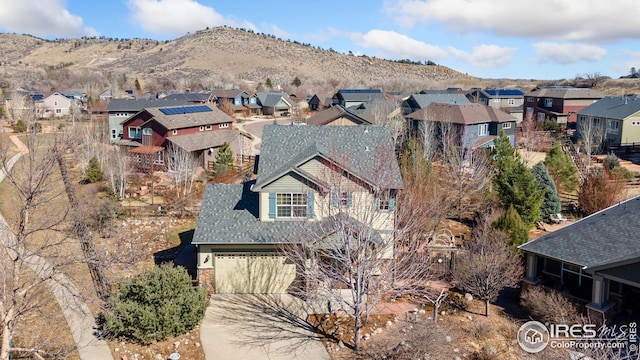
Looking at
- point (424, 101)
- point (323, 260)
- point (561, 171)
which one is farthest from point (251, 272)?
point (424, 101)

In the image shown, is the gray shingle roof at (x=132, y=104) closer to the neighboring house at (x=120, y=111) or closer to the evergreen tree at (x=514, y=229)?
the neighboring house at (x=120, y=111)

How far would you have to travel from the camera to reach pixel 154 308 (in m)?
17.7

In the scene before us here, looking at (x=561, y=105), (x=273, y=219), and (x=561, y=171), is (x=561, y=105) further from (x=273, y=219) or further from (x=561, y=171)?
(x=273, y=219)

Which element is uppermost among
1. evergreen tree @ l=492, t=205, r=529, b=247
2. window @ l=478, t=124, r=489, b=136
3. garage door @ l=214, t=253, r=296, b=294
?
window @ l=478, t=124, r=489, b=136

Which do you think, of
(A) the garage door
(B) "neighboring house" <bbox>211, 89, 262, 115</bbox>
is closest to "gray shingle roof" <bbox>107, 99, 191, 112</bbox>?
(B) "neighboring house" <bbox>211, 89, 262, 115</bbox>

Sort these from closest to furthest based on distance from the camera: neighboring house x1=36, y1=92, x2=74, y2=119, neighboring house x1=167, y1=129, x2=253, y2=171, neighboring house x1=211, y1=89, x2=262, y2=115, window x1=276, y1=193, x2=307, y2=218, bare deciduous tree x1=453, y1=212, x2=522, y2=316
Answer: bare deciduous tree x1=453, y1=212, x2=522, y2=316 < window x1=276, y1=193, x2=307, y2=218 < neighboring house x1=167, y1=129, x2=253, y2=171 < neighboring house x1=36, y1=92, x2=74, y2=119 < neighboring house x1=211, y1=89, x2=262, y2=115

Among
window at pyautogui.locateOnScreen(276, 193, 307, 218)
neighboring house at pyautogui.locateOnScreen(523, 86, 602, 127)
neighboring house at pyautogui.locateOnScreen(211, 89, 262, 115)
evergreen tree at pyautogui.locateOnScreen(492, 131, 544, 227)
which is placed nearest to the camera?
window at pyautogui.locateOnScreen(276, 193, 307, 218)

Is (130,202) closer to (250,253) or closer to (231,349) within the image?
(250,253)

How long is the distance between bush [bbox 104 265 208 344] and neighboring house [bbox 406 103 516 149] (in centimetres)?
3381

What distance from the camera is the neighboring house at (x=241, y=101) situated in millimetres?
95938

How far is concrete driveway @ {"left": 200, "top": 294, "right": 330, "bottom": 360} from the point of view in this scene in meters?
17.4

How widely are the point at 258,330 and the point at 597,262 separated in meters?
12.7

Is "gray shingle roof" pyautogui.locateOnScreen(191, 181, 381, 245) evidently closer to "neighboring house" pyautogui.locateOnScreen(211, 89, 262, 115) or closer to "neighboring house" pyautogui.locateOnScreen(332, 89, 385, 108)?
"neighboring house" pyautogui.locateOnScreen(332, 89, 385, 108)

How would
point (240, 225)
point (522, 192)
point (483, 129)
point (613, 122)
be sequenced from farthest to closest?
point (613, 122)
point (483, 129)
point (522, 192)
point (240, 225)
